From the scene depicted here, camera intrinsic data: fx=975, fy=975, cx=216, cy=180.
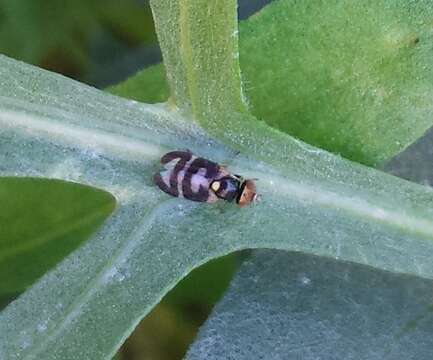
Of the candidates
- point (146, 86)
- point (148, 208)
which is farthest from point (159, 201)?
point (146, 86)

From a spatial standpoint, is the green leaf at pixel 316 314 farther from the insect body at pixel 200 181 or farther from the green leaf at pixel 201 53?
the green leaf at pixel 201 53

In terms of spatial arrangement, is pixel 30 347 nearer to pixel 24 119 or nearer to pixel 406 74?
pixel 24 119

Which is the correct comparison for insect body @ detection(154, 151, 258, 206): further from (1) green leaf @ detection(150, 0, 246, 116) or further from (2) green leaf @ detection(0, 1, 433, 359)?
(1) green leaf @ detection(150, 0, 246, 116)

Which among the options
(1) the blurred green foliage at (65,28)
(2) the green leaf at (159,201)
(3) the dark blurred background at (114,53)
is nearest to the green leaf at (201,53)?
(2) the green leaf at (159,201)

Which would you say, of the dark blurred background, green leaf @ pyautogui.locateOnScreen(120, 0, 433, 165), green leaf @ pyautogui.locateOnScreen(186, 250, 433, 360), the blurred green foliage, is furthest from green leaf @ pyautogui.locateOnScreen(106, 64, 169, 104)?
the blurred green foliage

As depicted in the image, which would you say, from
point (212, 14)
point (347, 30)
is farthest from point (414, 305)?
point (212, 14)

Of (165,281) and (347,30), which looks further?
(347,30)

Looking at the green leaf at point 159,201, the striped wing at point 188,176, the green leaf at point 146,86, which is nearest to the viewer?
the green leaf at point 159,201
